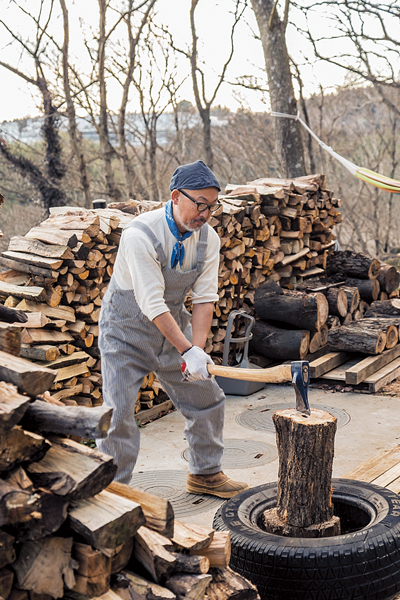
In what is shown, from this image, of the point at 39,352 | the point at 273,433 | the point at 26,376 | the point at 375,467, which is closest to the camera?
the point at 26,376

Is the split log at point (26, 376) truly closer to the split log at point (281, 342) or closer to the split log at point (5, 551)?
the split log at point (5, 551)

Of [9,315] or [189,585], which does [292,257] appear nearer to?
[9,315]

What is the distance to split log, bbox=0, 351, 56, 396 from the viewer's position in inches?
71.1

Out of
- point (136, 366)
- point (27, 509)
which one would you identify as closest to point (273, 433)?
point (136, 366)

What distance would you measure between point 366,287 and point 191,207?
491 cm

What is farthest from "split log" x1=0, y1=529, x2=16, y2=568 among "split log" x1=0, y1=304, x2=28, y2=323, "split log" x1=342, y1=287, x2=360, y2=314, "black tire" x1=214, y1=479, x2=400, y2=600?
"split log" x1=342, y1=287, x2=360, y2=314

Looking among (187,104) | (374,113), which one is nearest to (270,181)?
(187,104)

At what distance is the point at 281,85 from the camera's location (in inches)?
367

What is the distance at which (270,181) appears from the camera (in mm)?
7520

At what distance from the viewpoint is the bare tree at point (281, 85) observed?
932cm

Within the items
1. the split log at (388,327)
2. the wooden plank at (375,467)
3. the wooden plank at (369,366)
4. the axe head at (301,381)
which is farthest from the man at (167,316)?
the split log at (388,327)

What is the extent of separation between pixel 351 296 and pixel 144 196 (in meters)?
6.62

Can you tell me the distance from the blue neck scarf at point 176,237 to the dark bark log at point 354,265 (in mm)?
4808

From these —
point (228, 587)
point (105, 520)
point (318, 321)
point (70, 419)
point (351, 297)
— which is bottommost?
point (228, 587)
